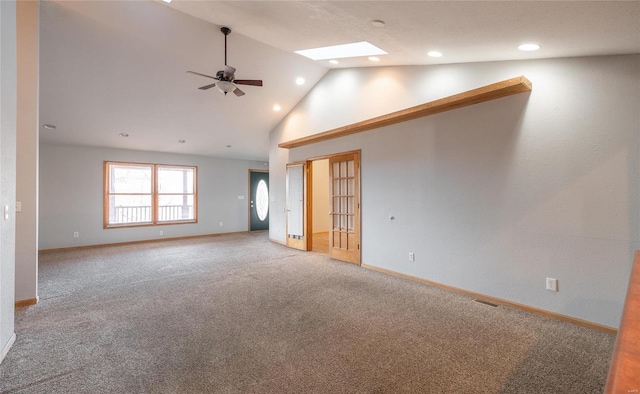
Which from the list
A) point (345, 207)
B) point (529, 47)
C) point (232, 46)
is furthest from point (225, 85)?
point (529, 47)

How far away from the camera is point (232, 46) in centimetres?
452

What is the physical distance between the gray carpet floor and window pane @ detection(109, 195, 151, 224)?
3.49 metres

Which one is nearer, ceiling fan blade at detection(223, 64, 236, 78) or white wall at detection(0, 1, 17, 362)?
white wall at detection(0, 1, 17, 362)

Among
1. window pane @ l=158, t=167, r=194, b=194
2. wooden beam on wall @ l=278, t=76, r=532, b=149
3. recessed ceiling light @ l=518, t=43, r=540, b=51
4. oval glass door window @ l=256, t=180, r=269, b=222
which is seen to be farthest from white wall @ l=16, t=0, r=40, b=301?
oval glass door window @ l=256, t=180, r=269, b=222

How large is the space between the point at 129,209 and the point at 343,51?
692 centimetres

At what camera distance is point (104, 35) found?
3.93 m

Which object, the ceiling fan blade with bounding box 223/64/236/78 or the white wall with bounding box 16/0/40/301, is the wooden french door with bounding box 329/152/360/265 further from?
the white wall with bounding box 16/0/40/301

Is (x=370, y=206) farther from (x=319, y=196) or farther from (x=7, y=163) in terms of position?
(x=319, y=196)

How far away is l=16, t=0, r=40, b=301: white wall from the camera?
334 cm

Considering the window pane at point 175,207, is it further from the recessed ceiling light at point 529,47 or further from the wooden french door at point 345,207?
the recessed ceiling light at point 529,47

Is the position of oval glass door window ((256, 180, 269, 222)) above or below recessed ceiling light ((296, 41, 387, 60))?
below

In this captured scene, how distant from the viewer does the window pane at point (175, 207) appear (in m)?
8.24

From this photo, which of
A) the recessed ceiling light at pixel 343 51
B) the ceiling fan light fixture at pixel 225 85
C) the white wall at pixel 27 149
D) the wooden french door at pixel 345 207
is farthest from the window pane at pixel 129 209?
the recessed ceiling light at pixel 343 51

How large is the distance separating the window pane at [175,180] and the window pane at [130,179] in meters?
0.31
